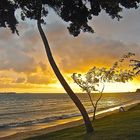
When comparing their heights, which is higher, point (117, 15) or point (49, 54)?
point (117, 15)

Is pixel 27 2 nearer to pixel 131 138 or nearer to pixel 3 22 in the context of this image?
pixel 3 22

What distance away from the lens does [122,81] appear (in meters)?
46.1

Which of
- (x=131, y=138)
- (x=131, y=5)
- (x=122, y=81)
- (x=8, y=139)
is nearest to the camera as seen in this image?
(x=131, y=138)

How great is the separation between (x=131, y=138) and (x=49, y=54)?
6.86 m

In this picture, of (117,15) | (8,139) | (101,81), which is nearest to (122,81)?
(101,81)

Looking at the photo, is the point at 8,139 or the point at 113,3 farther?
the point at 8,139

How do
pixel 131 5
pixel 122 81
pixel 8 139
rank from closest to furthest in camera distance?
pixel 131 5 < pixel 8 139 < pixel 122 81

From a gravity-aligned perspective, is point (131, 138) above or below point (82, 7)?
below

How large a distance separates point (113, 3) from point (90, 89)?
25.6 metres

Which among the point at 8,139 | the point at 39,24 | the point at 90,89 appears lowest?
the point at 8,139

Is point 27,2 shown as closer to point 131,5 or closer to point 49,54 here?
point 49,54

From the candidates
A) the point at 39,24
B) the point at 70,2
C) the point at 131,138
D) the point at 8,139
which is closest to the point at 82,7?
the point at 70,2

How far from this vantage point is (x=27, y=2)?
2322 cm

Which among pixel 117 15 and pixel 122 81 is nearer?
pixel 117 15
